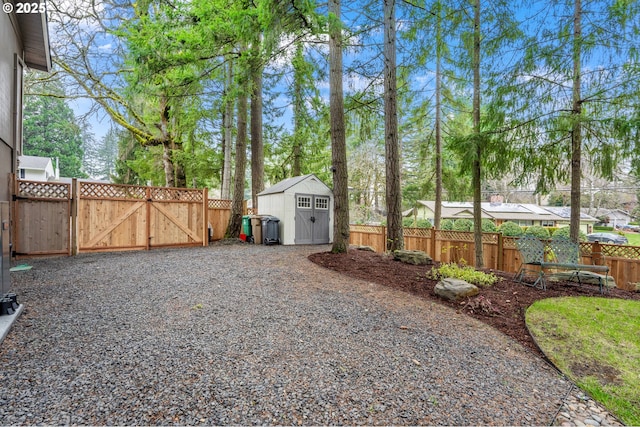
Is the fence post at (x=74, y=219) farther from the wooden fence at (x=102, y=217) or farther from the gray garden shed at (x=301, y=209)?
the gray garden shed at (x=301, y=209)

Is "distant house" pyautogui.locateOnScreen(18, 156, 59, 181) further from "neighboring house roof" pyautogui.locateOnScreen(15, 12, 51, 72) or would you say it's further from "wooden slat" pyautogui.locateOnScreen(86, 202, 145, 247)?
"wooden slat" pyautogui.locateOnScreen(86, 202, 145, 247)

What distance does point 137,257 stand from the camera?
6.34 m

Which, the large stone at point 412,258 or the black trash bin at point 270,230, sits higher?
the black trash bin at point 270,230

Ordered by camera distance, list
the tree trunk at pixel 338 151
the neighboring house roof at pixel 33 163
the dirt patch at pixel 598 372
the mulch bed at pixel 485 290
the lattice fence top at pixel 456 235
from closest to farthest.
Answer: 1. the dirt patch at pixel 598 372
2. the mulch bed at pixel 485 290
3. the tree trunk at pixel 338 151
4. the lattice fence top at pixel 456 235
5. the neighboring house roof at pixel 33 163

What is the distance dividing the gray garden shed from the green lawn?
6.67 metres

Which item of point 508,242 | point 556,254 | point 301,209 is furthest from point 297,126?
point 556,254

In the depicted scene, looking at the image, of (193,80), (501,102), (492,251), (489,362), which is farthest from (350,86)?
(489,362)

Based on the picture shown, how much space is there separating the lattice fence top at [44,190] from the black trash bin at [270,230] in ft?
15.8

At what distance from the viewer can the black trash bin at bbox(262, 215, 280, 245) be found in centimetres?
903

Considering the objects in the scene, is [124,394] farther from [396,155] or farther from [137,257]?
[396,155]

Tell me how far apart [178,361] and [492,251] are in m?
9.11

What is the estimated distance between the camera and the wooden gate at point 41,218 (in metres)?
6.00

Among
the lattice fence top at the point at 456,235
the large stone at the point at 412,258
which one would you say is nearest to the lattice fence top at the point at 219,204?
the large stone at the point at 412,258

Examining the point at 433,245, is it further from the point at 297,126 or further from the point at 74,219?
the point at 74,219
